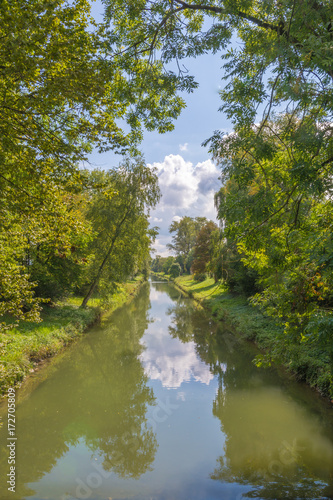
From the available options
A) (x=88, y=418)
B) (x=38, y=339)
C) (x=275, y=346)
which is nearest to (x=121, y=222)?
(x=38, y=339)

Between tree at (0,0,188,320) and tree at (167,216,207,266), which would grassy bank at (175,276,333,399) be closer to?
tree at (0,0,188,320)

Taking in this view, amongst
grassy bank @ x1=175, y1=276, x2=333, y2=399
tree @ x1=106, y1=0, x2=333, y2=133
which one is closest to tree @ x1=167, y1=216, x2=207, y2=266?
grassy bank @ x1=175, y1=276, x2=333, y2=399

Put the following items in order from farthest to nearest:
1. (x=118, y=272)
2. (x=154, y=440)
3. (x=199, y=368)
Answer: (x=118, y=272), (x=199, y=368), (x=154, y=440)

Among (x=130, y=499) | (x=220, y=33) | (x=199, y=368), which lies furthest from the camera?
(x=199, y=368)

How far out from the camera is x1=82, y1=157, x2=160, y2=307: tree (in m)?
17.0

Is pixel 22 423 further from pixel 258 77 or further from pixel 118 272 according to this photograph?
pixel 118 272

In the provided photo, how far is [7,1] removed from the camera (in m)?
3.74

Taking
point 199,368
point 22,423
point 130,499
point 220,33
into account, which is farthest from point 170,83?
point 199,368

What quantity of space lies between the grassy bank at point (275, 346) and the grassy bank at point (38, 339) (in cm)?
496

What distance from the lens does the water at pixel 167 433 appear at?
4645 mm

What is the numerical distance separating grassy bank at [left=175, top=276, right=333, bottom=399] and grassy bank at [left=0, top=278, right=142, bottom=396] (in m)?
4.96

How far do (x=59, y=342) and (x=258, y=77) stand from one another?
36.3 feet

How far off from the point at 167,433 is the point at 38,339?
5.96 metres

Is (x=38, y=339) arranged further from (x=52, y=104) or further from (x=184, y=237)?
(x=184, y=237)
